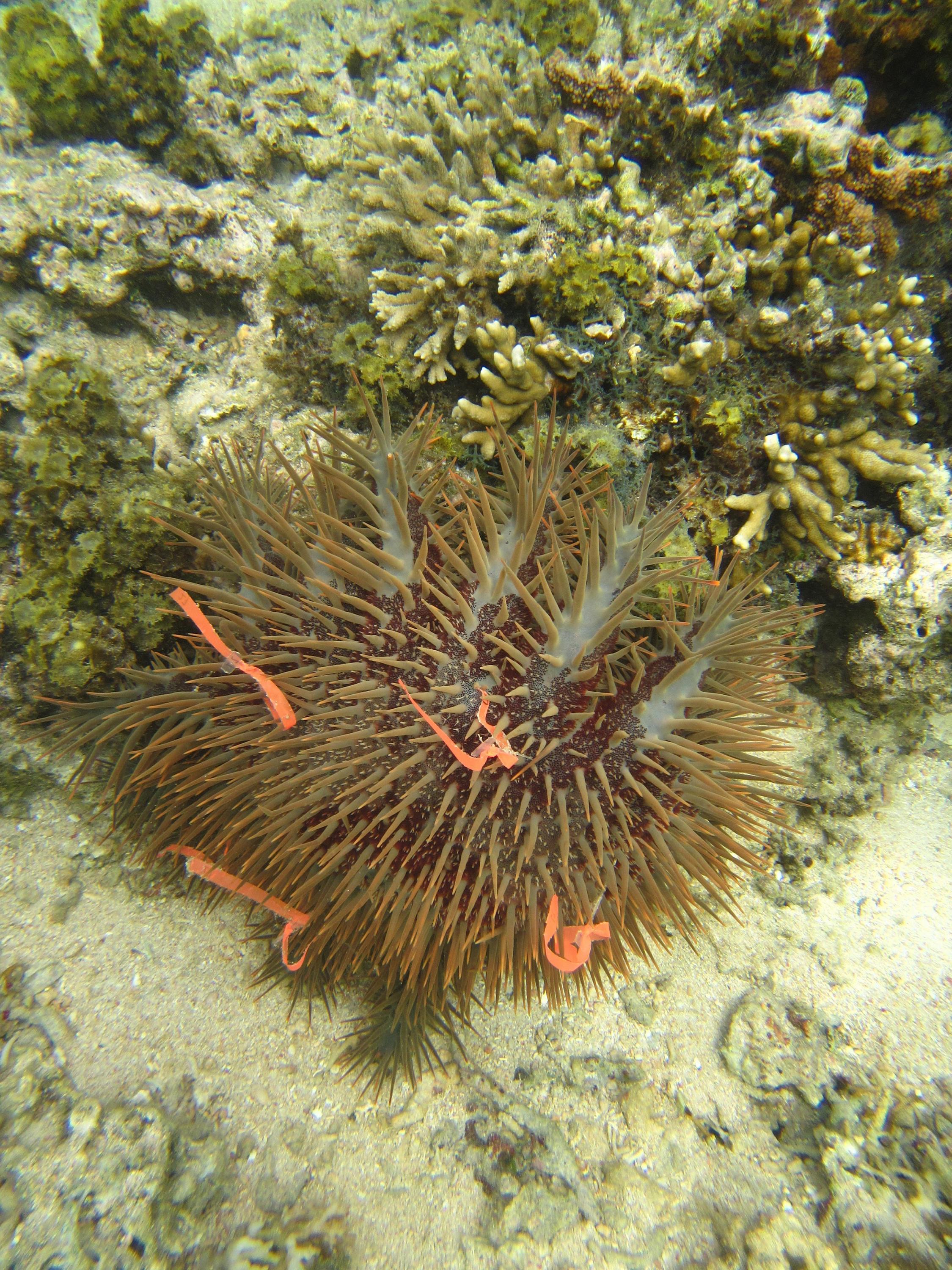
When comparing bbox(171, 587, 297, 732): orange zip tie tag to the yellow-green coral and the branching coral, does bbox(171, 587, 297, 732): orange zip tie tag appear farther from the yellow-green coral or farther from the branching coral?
the yellow-green coral

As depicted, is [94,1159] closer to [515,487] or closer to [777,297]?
[515,487]

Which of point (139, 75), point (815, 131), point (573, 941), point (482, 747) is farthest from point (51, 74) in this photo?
point (573, 941)

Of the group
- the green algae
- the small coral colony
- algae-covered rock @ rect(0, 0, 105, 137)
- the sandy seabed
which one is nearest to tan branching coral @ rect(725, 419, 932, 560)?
the small coral colony

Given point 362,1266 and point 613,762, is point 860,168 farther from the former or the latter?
point 362,1266

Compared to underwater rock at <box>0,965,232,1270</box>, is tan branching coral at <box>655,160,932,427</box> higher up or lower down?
higher up

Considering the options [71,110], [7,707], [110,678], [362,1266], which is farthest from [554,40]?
[362,1266]

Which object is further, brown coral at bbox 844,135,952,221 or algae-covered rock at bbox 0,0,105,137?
algae-covered rock at bbox 0,0,105,137
